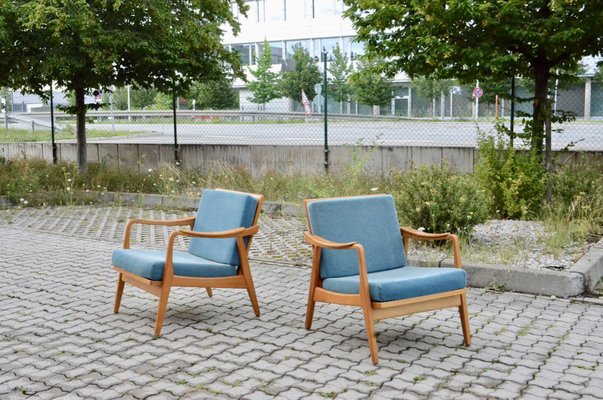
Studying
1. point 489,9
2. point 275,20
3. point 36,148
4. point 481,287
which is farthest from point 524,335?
point 275,20

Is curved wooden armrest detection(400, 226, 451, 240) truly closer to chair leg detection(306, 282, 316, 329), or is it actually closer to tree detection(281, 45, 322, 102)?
chair leg detection(306, 282, 316, 329)

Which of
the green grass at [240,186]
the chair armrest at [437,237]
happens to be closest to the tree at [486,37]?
the green grass at [240,186]

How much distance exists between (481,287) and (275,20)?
55495mm

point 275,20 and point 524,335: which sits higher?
point 275,20

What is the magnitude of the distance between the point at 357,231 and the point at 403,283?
2.82 ft

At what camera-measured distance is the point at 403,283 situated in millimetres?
5363

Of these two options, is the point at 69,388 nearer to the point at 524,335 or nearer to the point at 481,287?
the point at 524,335

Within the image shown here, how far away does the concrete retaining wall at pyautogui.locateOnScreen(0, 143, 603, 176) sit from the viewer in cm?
1380

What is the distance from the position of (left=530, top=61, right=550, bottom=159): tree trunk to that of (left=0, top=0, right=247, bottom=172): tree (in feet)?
21.1

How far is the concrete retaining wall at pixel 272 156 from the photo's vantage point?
45.3 feet

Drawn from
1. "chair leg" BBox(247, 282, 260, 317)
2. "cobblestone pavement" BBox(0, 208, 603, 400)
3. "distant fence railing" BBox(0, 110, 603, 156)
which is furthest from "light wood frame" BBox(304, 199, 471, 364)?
"distant fence railing" BBox(0, 110, 603, 156)

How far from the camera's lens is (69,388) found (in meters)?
4.81

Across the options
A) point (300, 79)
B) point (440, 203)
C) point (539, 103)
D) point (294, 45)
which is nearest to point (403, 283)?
point (440, 203)

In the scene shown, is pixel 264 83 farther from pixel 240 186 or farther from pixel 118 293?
pixel 118 293
